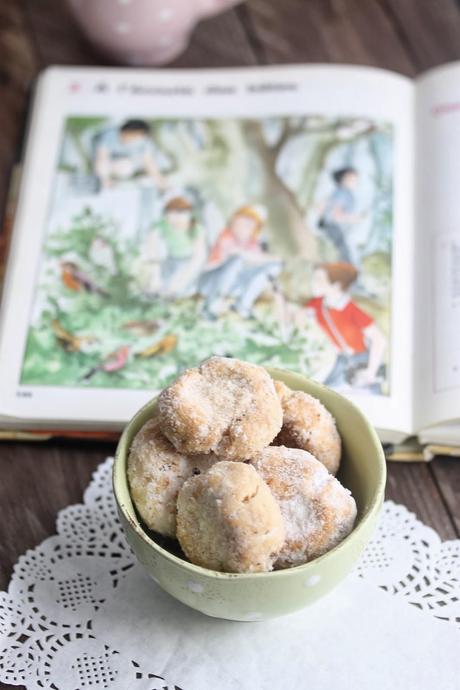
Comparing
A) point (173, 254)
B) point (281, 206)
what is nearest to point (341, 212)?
point (281, 206)

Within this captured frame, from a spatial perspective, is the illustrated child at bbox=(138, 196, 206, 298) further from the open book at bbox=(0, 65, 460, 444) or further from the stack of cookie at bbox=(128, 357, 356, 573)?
the stack of cookie at bbox=(128, 357, 356, 573)

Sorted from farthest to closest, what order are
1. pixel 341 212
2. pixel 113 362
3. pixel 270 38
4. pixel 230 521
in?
pixel 270 38 < pixel 341 212 < pixel 113 362 < pixel 230 521

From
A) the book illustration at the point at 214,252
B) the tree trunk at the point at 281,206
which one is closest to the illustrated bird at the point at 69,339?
the book illustration at the point at 214,252

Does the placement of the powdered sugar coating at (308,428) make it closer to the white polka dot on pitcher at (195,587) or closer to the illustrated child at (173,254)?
the white polka dot on pitcher at (195,587)

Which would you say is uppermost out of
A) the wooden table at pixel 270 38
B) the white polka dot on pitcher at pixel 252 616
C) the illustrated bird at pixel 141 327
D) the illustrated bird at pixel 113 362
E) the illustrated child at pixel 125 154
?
the wooden table at pixel 270 38

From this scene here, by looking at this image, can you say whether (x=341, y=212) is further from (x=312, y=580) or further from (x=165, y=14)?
(x=312, y=580)

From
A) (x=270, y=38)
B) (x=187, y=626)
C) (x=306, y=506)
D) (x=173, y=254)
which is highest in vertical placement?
(x=270, y=38)
